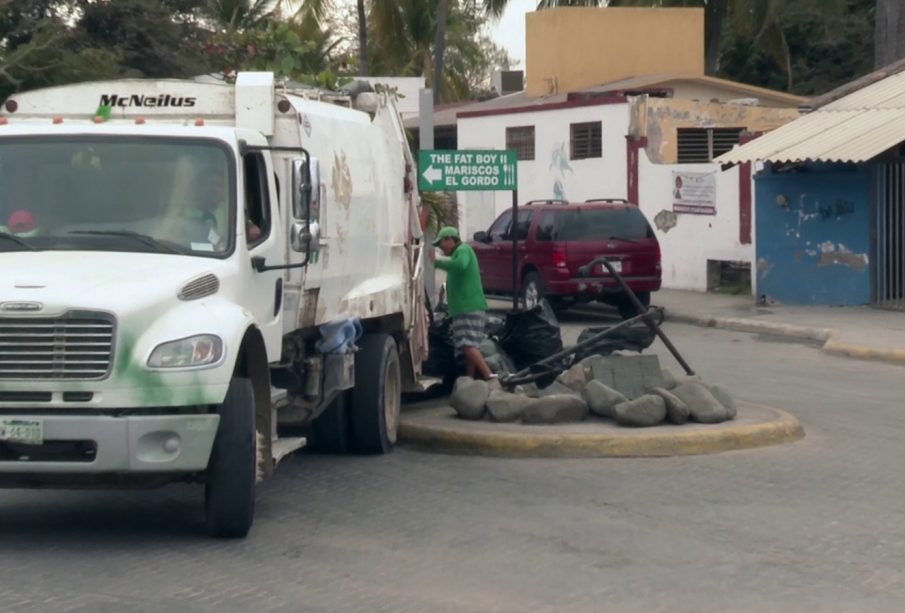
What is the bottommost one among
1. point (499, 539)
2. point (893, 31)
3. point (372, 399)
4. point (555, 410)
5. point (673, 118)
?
point (499, 539)

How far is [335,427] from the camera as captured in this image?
1150cm

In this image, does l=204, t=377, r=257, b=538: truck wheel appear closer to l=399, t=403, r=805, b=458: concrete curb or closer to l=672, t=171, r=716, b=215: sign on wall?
l=399, t=403, r=805, b=458: concrete curb

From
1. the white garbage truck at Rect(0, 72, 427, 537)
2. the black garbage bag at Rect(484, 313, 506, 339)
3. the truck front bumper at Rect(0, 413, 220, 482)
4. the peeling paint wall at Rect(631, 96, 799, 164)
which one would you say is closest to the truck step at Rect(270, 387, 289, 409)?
the white garbage truck at Rect(0, 72, 427, 537)

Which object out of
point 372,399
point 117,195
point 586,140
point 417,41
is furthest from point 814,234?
point 417,41

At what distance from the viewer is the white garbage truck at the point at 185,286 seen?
7.90m

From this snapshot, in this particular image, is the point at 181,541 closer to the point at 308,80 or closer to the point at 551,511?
the point at 551,511

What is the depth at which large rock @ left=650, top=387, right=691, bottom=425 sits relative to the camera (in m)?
11.5

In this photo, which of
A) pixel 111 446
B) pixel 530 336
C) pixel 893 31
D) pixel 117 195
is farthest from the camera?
pixel 893 31

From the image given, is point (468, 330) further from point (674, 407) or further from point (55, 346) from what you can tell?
point (55, 346)

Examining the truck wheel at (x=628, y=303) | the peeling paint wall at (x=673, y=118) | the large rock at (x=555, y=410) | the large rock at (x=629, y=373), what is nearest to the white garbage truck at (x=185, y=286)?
the large rock at (x=555, y=410)

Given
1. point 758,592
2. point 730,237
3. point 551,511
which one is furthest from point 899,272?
point 758,592

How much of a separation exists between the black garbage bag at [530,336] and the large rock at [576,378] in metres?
1.15

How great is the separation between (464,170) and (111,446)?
8.18 meters

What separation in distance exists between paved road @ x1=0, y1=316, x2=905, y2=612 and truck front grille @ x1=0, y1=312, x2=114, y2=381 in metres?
1.03
